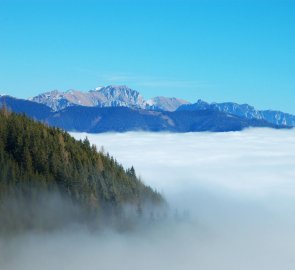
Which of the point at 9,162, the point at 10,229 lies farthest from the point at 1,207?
the point at 9,162

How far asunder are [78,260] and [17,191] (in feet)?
102

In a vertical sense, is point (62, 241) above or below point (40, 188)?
below

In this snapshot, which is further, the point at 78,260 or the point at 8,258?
the point at 78,260

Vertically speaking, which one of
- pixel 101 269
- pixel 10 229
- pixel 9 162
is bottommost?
pixel 101 269

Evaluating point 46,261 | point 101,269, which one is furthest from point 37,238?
point 101,269

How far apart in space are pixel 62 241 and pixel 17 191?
2209 centimetres

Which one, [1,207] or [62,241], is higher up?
[1,207]

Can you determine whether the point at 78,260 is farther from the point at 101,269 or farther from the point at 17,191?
the point at 17,191

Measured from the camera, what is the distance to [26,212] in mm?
191250

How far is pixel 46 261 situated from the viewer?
18875 centimetres

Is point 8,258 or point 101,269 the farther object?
point 101,269

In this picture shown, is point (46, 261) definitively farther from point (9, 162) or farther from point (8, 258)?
point (9, 162)

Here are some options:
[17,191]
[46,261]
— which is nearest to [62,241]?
[46,261]

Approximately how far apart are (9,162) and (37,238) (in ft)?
91.0
